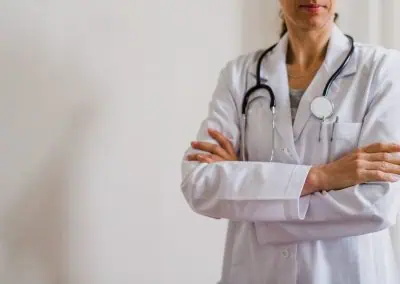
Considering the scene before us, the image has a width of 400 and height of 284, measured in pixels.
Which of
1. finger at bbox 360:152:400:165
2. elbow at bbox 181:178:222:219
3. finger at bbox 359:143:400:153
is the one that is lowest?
elbow at bbox 181:178:222:219

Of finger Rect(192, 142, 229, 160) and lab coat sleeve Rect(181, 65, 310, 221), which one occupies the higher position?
finger Rect(192, 142, 229, 160)

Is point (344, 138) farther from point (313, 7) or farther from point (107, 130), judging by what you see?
point (107, 130)

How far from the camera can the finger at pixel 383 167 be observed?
1.25 metres

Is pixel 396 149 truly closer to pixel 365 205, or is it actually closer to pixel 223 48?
pixel 365 205

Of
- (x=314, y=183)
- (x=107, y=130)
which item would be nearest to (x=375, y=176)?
(x=314, y=183)

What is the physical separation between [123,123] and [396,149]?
953mm

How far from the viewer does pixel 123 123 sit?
1.91m

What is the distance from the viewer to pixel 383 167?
4.12ft

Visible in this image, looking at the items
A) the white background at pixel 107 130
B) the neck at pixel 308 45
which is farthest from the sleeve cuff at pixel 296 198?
the white background at pixel 107 130

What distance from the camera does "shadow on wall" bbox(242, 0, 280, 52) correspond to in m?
2.11

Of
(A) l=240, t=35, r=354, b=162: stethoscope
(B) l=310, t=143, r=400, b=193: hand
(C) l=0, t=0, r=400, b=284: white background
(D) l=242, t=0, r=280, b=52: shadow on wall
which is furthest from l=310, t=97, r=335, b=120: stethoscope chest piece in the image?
(D) l=242, t=0, r=280, b=52: shadow on wall

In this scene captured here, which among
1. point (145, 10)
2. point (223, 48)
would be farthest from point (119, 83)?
point (223, 48)

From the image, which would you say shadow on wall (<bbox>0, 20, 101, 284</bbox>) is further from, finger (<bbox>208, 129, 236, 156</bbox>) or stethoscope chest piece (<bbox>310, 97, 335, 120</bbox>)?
stethoscope chest piece (<bbox>310, 97, 335, 120</bbox>)

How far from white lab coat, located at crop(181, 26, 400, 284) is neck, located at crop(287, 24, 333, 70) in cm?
3
